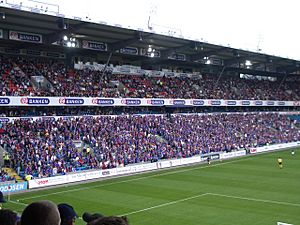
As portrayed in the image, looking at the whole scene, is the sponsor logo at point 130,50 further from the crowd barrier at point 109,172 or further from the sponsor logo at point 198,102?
the crowd barrier at point 109,172

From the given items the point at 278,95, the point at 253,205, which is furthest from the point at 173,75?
the point at 253,205

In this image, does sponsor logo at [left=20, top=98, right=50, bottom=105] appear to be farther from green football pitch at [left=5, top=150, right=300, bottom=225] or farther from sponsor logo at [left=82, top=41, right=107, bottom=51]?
sponsor logo at [left=82, top=41, right=107, bottom=51]

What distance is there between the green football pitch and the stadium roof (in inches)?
624

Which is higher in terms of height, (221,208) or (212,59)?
(212,59)

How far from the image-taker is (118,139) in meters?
41.2

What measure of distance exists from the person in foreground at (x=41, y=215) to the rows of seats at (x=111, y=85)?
33985mm

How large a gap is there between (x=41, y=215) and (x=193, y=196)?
2422 centimetres

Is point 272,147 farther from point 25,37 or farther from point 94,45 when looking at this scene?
point 25,37

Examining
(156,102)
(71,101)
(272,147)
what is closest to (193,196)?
(71,101)

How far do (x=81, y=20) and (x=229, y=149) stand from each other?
83.2ft

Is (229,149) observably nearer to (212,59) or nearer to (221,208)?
(212,59)

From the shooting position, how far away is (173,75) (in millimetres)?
60562

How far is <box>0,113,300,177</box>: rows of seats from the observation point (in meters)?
33.1

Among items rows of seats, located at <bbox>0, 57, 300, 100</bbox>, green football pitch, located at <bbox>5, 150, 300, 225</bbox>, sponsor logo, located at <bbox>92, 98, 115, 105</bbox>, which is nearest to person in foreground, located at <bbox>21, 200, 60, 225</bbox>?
green football pitch, located at <bbox>5, 150, 300, 225</bbox>
